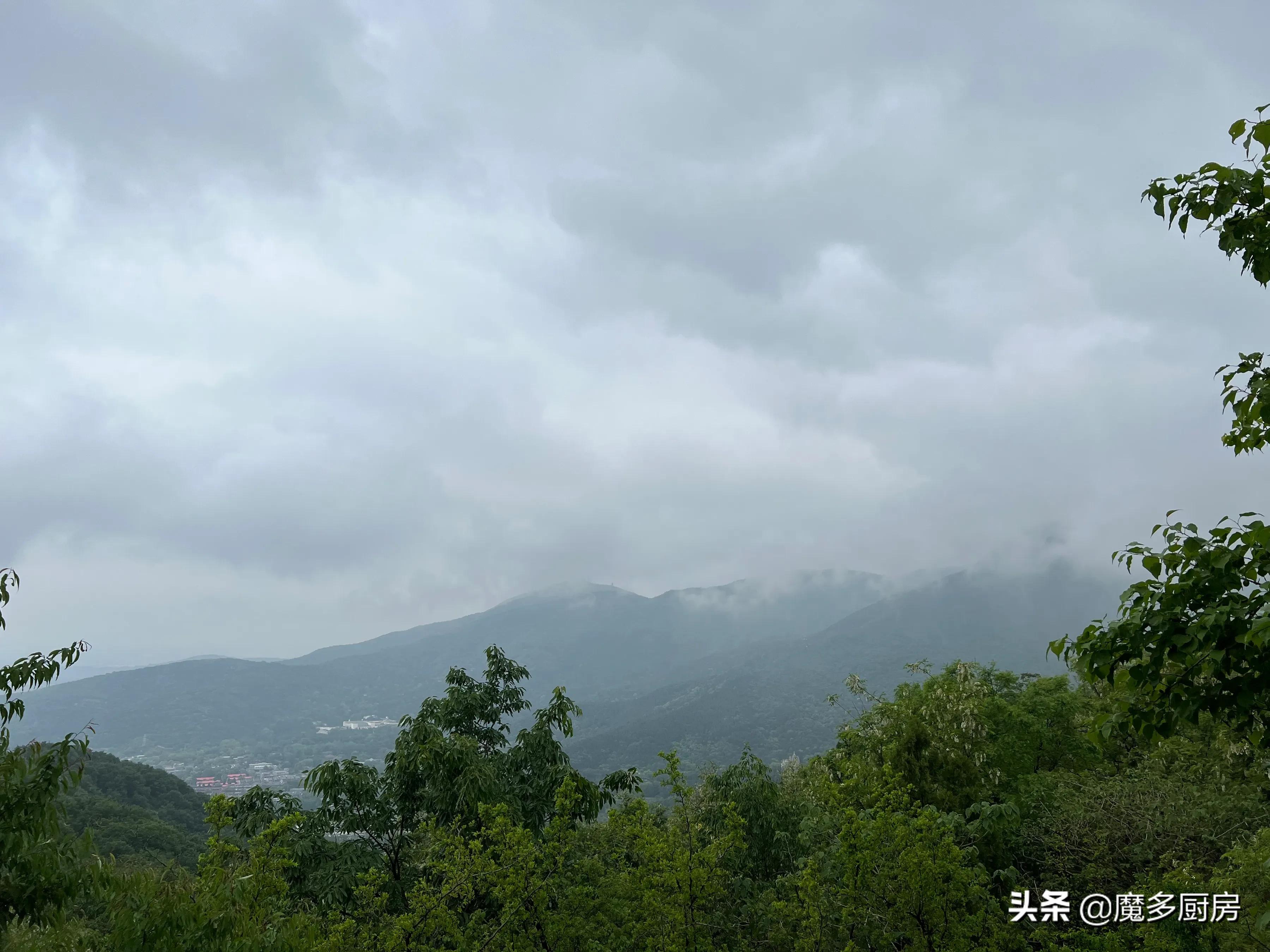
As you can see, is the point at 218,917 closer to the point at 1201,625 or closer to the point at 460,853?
the point at 460,853

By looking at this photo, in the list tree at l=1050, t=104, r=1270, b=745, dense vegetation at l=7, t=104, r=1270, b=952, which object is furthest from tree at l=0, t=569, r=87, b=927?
tree at l=1050, t=104, r=1270, b=745

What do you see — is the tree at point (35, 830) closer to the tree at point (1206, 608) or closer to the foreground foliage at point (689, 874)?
Answer: the foreground foliage at point (689, 874)

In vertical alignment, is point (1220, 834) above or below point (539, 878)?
below

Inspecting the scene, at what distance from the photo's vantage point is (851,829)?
913 centimetres

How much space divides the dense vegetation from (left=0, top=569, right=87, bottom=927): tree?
21 millimetres

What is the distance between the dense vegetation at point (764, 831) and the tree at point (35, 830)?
0.07ft

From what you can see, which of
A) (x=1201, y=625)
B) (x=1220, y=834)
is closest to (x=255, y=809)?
(x=1201, y=625)

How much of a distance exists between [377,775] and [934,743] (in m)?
13.9

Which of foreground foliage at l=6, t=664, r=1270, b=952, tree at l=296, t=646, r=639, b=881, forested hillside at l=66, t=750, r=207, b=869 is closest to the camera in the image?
foreground foliage at l=6, t=664, r=1270, b=952

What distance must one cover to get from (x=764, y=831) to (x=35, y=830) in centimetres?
1596

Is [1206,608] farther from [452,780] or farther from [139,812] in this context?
[139,812]

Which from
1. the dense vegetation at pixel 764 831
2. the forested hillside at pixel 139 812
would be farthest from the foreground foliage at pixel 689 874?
the forested hillside at pixel 139 812

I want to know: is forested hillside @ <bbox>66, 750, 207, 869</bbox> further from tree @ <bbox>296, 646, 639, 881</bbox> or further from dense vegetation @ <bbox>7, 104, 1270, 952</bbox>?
dense vegetation @ <bbox>7, 104, 1270, 952</bbox>

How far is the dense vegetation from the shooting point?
558 centimetres
